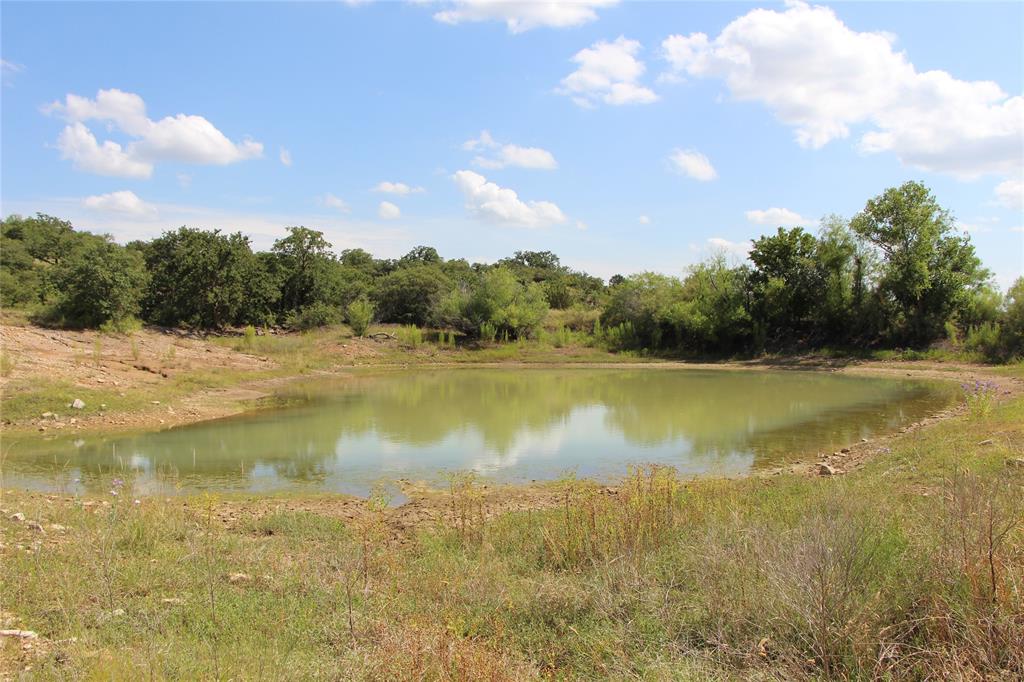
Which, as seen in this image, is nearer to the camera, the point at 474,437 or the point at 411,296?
the point at 474,437

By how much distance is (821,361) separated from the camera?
33.8 metres

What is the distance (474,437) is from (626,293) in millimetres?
30028

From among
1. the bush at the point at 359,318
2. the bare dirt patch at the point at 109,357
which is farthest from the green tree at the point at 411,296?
the bare dirt patch at the point at 109,357

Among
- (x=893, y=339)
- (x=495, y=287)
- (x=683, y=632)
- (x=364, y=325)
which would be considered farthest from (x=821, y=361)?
(x=683, y=632)

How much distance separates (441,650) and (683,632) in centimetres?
164

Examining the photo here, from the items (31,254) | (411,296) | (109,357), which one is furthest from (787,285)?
(31,254)

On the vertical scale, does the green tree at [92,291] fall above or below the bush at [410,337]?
above

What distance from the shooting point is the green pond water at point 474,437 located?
39.0 ft

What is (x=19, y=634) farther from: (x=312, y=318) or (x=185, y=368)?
(x=312, y=318)

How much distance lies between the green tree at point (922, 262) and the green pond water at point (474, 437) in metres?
10.8

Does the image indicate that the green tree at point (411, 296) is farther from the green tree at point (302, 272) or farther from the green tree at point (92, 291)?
the green tree at point (92, 291)

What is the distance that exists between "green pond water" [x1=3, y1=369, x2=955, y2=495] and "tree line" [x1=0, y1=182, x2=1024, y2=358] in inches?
446

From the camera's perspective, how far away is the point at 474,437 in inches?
622

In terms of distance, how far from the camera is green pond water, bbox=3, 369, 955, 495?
1188 centimetres
